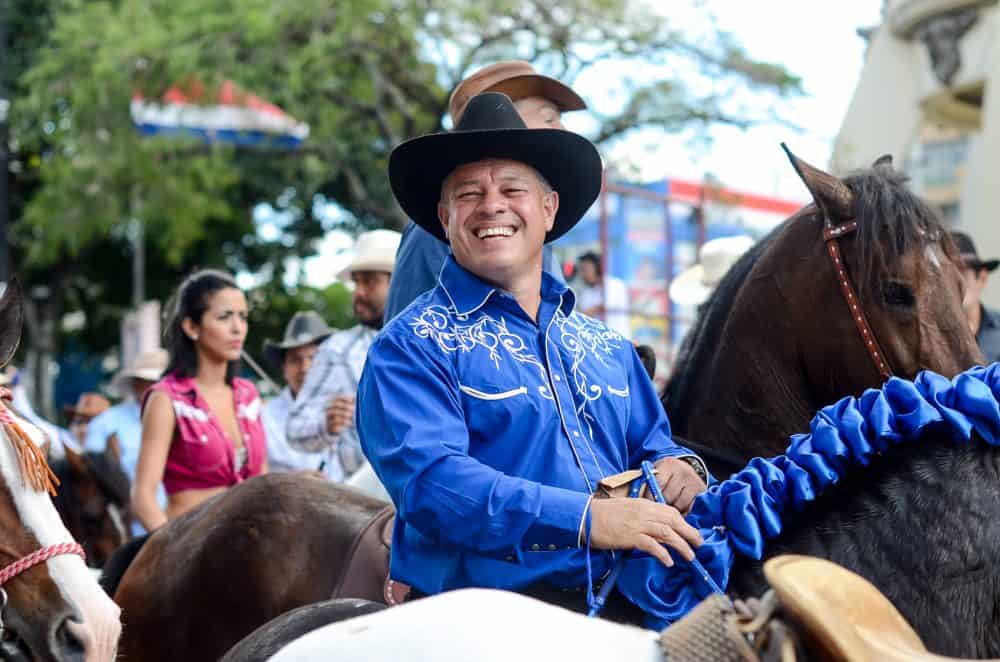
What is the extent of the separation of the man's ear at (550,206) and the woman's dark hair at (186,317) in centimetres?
324

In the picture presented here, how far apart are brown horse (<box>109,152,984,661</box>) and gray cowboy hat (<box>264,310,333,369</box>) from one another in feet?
11.5

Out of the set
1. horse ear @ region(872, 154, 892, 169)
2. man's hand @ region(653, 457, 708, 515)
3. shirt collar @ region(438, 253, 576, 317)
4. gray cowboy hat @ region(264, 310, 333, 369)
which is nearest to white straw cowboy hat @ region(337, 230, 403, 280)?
gray cowboy hat @ region(264, 310, 333, 369)

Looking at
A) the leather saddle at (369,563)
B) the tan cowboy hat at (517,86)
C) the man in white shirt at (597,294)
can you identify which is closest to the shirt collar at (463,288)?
the leather saddle at (369,563)

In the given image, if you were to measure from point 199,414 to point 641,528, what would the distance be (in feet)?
12.1

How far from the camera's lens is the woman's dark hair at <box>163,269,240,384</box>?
5.75 metres

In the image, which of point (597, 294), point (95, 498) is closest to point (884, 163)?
point (95, 498)

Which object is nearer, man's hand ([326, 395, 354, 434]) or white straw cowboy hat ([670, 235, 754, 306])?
man's hand ([326, 395, 354, 434])

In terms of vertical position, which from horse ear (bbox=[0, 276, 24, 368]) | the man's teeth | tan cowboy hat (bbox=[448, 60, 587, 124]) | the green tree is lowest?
horse ear (bbox=[0, 276, 24, 368])

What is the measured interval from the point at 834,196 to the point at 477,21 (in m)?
13.6

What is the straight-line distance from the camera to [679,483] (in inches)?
100.0

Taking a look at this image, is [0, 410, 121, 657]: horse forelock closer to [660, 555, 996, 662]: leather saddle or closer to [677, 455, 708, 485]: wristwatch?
[677, 455, 708, 485]: wristwatch

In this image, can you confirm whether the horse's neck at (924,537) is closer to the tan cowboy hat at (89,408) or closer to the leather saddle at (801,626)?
the leather saddle at (801,626)

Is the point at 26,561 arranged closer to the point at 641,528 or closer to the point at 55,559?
the point at 55,559

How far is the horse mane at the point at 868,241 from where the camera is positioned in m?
3.11
